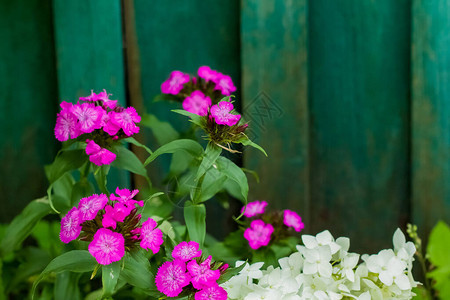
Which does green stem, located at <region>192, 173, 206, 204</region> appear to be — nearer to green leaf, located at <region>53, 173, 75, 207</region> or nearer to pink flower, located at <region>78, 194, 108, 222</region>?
pink flower, located at <region>78, 194, 108, 222</region>

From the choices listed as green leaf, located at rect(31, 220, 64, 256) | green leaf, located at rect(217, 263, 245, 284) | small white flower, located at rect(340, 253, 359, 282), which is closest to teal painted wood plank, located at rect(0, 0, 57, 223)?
green leaf, located at rect(31, 220, 64, 256)

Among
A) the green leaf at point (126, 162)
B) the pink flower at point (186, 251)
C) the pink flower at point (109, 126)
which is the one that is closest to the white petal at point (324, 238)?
the pink flower at point (186, 251)

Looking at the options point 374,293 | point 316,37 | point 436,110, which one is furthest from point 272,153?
point 374,293

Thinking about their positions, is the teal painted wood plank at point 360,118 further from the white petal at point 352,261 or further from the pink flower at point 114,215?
the pink flower at point 114,215

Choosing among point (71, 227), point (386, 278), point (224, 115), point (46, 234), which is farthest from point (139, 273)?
point (46, 234)

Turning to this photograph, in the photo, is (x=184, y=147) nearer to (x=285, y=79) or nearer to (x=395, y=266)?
(x=395, y=266)
